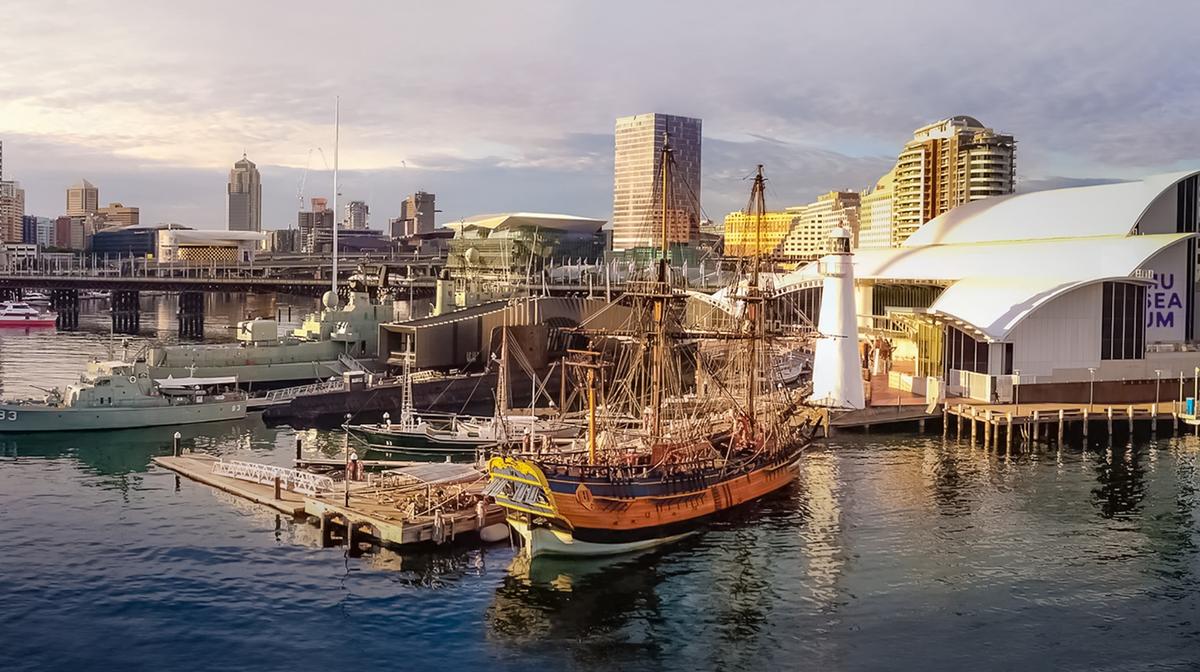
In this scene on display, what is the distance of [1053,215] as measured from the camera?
8869 cm

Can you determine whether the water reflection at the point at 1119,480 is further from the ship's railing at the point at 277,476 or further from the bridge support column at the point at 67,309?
the bridge support column at the point at 67,309

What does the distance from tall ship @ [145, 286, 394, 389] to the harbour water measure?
87.1ft

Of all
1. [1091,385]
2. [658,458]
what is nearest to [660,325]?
[658,458]

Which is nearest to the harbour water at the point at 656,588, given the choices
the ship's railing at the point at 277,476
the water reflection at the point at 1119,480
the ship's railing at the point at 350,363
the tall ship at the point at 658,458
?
the water reflection at the point at 1119,480

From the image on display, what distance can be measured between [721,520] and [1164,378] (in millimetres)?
41767

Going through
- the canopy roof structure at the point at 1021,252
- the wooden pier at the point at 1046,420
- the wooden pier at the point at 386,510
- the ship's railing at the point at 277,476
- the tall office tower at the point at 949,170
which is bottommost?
the wooden pier at the point at 386,510

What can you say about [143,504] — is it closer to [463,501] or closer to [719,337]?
[463,501]

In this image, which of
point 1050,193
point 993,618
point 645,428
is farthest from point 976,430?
point 1050,193

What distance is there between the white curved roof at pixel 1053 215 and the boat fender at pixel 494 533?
60674 millimetres

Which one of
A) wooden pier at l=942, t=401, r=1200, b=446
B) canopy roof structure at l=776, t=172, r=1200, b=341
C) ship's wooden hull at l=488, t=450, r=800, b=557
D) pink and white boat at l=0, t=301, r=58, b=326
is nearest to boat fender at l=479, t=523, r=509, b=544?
ship's wooden hull at l=488, t=450, r=800, b=557

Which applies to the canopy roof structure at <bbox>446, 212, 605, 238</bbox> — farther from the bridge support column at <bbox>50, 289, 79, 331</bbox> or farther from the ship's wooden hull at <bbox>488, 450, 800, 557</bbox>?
the ship's wooden hull at <bbox>488, 450, 800, 557</bbox>

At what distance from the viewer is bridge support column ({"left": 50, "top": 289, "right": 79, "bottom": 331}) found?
14625cm

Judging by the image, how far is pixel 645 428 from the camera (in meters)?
45.8

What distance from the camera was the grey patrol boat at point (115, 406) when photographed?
188 feet
